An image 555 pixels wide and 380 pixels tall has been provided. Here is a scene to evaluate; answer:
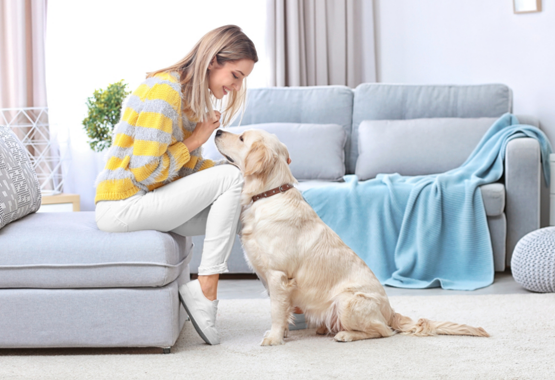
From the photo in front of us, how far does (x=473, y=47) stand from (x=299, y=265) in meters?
2.93

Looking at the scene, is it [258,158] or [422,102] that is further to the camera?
[422,102]

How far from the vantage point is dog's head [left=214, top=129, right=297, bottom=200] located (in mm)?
1909

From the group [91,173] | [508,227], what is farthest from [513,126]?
[91,173]

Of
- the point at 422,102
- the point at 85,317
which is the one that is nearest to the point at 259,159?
the point at 85,317

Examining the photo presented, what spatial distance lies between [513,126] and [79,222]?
239 cm

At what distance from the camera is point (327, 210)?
9.71 ft

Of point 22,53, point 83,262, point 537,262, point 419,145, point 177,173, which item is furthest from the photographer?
point 22,53

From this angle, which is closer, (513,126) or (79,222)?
(79,222)

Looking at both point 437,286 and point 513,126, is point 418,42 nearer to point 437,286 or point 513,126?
point 513,126

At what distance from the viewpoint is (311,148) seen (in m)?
3.45

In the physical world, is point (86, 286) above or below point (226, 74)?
below

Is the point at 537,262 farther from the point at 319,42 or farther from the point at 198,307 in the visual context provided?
the point at 319,42

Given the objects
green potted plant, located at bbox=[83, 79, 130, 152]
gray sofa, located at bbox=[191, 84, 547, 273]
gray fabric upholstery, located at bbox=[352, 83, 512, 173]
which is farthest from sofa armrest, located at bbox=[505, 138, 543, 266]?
green potted plant, located at bbox=[83, 79, 130, 152]

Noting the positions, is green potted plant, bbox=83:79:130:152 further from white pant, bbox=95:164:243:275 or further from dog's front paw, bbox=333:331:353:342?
dog's front paw, bbox=333:331:353:342
